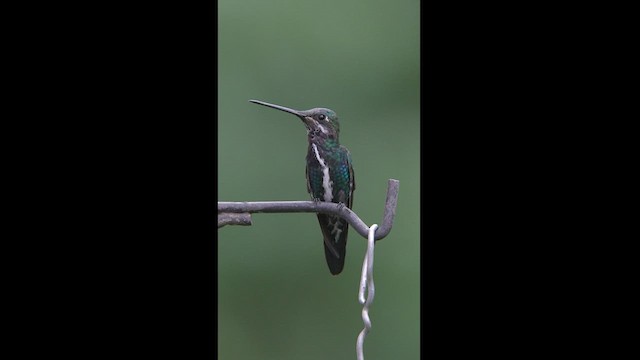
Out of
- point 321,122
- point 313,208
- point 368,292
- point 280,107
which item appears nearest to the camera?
point 368,292

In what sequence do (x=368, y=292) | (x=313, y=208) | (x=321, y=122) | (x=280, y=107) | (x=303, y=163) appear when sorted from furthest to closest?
1. (x=303, y=163)
2. (x=321, y=122)
3. (x=280, y=107)
4. (x=313, y=208)
5. (x=368, y=292)

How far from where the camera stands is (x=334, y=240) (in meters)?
2.25

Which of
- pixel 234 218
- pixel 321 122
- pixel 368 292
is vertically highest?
pixel 321 122

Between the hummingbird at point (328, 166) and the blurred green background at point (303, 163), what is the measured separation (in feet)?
0.11

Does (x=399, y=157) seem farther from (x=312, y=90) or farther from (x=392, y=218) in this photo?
(x=392, y=218)

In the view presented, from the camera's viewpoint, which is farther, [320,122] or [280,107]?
[320,122]

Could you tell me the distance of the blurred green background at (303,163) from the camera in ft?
6.86

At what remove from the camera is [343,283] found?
7.29 ft

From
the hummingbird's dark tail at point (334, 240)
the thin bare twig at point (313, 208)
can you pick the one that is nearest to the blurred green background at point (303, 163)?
the hummingbird's dark tail at point (334, 240)

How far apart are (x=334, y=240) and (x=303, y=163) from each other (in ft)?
1.12

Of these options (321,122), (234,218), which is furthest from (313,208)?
(321,122)

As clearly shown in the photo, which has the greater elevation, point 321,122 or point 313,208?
point 321,122

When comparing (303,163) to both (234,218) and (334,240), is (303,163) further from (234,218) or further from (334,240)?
(234,218)

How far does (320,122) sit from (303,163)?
0.60 ft
